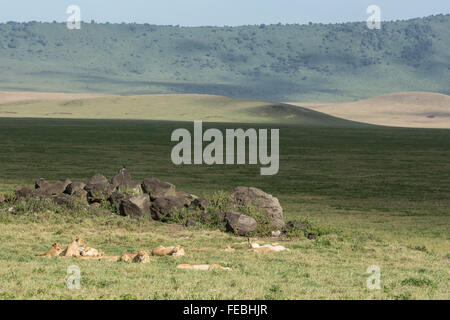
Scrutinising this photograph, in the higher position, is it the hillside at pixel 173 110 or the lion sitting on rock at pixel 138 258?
the lion sitting on rock at pixel 138 258

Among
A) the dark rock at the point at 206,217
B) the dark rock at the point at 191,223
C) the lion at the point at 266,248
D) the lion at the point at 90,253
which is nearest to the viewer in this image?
the lion at the point at 90,253

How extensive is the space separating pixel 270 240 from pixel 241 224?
2.96ft

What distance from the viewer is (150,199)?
64.2 feet

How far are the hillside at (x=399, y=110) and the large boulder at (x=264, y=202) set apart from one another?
128 meters

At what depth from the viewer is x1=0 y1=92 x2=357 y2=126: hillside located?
396 ft

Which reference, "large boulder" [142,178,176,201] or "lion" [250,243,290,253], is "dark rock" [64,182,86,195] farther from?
"lion" [250,243,290,253]

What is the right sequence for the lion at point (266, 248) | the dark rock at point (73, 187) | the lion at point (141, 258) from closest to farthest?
the lion at point (141, 258) < the lion at point (266, 248) < the dark rock at point (73, 187)

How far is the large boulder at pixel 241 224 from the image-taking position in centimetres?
1727

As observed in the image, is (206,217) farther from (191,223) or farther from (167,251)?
(167,251)

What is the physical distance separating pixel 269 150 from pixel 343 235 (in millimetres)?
36199

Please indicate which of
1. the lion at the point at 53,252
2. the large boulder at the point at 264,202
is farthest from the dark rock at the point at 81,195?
the lion at the point at 53,252

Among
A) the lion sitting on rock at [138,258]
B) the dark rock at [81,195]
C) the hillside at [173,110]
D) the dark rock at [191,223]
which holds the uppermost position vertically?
the lion sitting on rock at [138,258]

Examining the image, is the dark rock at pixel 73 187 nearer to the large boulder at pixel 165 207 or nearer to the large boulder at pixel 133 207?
the large boulder at pixel 133 207

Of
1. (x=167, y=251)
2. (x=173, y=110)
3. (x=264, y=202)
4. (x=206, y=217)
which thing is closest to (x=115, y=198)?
(x=206, y=217)
